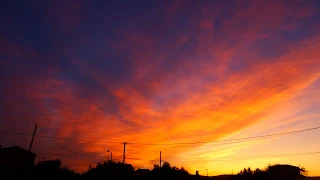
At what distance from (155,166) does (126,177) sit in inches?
271

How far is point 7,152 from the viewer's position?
73875 mm

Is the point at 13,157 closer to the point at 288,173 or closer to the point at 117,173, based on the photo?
the point at 117,173

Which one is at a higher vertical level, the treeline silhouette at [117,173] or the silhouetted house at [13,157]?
the silhouetted house at [13,157]

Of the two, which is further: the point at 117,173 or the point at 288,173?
the point at 288,173

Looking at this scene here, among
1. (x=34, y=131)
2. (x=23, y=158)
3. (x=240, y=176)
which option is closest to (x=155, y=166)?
(x=240, y=176)

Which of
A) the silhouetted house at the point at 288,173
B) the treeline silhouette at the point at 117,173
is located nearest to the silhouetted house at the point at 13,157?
the treeline silhouette at the point at 117,173

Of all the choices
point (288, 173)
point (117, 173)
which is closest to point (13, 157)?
point (117, 173)

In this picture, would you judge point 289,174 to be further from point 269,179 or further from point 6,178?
point 6,178

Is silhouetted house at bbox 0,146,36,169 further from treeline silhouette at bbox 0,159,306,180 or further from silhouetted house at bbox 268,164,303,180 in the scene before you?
silhouetted house at bbox 268,164,303,180

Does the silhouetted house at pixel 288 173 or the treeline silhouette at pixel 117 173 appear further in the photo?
the silhouetted house at pixel 288 173

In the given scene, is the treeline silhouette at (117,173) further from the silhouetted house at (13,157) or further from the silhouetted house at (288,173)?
the silhouetted house at (13,157)

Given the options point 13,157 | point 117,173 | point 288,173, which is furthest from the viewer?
point 13,157

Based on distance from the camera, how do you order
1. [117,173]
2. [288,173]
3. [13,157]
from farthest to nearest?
[13,157] < [288,173] < [117,173]

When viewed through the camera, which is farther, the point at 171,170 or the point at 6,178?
the point at 171,170
